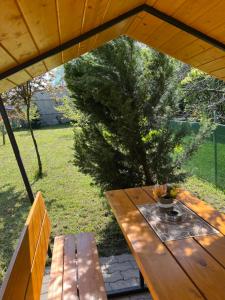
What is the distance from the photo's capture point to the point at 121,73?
16.6 feet

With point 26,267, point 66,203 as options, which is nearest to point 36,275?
point 26,267

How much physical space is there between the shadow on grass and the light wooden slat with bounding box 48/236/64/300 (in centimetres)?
126

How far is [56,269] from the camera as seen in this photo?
9.57ft

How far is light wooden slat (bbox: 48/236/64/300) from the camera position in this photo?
2520mm

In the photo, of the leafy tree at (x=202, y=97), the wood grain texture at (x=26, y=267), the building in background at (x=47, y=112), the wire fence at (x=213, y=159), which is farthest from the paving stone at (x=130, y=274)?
the building in background at (x=47, y=112)

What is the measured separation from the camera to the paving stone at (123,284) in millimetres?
3571

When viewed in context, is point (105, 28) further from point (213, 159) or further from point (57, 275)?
point (213, 159)

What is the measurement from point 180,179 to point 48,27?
13.6 ft

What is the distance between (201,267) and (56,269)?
4.75ft

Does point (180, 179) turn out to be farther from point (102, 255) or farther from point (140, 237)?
point (140, 237)

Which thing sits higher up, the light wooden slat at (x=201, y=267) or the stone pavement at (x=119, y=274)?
the light wooden slat at (x=201, y=267)

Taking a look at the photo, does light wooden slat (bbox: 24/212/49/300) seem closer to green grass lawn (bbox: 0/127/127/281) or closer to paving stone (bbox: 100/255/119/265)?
paving stone (bbox: 100/255/119/265)

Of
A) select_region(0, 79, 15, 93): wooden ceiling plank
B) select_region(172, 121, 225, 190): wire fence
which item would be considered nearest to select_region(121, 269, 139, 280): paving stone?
select_region(0, 79, 15, 93): wooden ceiling plank

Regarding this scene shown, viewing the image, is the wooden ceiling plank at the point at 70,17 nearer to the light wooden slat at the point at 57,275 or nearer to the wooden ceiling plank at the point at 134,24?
the wooden ceiling plank at the point at 134,24
